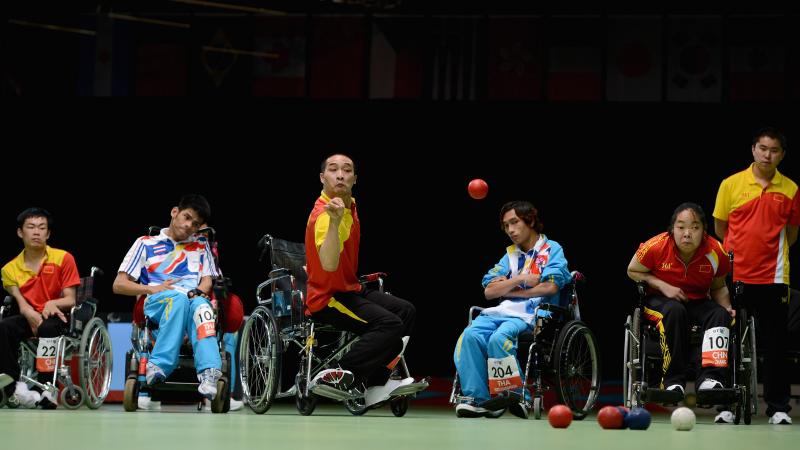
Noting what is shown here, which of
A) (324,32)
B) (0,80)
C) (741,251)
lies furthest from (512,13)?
(741,251)

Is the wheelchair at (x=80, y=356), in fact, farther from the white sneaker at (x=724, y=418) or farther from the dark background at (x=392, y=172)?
the dark background at (x=392, y=172)

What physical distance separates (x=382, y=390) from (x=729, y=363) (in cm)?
144

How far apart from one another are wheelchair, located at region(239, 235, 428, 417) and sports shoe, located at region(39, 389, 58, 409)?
42.6 inches

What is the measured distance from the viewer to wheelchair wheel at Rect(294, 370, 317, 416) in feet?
17.8

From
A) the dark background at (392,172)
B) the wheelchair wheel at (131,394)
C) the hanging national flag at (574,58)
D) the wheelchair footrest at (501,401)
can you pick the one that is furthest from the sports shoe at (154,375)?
the hanging national flag at (574,58)

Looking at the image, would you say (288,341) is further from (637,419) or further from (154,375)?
(637,419)

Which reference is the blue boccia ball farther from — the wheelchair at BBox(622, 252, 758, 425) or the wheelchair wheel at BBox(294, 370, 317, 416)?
the wheelchair wheel at BBox(294, 370, 317, 416)

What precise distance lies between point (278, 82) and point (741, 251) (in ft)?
22.9

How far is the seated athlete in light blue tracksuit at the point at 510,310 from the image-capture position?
17.6 feet

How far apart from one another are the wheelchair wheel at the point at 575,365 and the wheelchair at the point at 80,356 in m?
2.33

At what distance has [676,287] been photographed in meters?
5.34

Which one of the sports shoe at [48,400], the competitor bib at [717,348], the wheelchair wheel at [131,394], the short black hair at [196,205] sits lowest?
the sports shoe at [48,400]

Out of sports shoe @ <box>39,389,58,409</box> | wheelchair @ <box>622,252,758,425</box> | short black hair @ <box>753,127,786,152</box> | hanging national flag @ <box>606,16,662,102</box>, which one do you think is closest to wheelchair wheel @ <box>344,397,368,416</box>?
wheelchair @ <box>622,252,758,425</box>

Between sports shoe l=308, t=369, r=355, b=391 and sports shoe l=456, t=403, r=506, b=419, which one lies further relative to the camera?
sports shoe l=456, t=403, r=506, b=419
